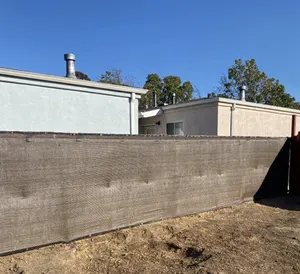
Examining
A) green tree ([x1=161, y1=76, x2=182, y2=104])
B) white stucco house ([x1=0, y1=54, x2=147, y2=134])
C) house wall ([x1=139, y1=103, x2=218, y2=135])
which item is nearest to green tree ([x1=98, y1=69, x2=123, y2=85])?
green tree ([x1=161, y1=76, x2=182, y2=104])

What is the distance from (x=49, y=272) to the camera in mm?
2539

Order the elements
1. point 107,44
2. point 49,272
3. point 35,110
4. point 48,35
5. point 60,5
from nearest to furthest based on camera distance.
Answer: point 49,272 < point 35,110 < point 60,5 < point 48,35 < point 107,44

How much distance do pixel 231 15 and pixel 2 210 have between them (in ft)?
38.2

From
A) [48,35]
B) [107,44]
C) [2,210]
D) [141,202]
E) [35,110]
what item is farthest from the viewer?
[107,44]

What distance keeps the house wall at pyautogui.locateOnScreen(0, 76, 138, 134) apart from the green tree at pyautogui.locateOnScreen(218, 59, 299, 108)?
68.0 feet

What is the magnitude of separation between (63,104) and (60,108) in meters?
0.14

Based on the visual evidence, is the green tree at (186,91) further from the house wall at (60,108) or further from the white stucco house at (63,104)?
the house wall at (60,108)

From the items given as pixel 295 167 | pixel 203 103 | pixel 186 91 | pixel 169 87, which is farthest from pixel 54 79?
pixel 186 91

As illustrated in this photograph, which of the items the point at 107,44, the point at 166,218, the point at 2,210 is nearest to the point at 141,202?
the point at 166,218

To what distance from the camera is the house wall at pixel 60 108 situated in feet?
20.1

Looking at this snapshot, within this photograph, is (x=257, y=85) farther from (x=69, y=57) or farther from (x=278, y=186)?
(x=69, y=57)

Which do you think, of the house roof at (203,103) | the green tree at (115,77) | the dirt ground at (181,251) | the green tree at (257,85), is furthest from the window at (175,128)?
the green tree at (115,77)

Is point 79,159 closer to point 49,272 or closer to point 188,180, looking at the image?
point 49,272

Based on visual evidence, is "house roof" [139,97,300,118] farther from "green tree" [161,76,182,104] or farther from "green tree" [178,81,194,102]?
"green tree" [178,81,194,102]
